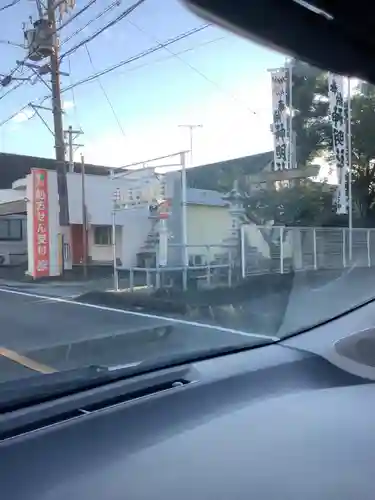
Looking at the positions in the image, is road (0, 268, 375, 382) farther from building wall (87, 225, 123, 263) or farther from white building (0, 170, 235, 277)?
building wall (87, 225, 123, 263)

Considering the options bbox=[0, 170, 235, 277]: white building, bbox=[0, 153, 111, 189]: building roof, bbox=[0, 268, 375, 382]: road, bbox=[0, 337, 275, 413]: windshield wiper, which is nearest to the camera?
bbox=[0, 337, 275, 413]: windshield wiper

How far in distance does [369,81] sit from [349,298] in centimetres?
129

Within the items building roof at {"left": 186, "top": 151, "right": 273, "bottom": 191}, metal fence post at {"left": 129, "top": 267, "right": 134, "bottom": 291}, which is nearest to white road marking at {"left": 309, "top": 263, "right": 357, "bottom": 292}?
building roof at {"left": 186, "top": 151, "right": 273, "bottom": 191}

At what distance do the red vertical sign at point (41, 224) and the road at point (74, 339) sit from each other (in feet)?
9.06

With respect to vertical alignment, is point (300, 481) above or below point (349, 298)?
below

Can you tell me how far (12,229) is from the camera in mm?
9328

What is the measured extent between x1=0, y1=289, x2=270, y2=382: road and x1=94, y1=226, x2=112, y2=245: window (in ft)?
15.6

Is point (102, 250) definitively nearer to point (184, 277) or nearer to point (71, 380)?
point (184, 277)

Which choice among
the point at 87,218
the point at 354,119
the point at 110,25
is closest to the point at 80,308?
the point at 110,25

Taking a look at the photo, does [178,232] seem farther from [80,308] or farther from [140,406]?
[140,406]

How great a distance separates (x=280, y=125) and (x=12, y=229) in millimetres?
5945

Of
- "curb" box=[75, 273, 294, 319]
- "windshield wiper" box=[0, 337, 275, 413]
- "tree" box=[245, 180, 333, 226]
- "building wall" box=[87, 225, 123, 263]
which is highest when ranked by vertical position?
"tree" box=[245, 180, 333, 226]

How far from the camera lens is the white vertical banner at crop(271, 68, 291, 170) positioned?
12.5 ft

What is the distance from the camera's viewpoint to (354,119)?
18.7 ft
